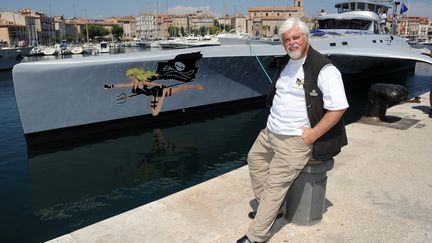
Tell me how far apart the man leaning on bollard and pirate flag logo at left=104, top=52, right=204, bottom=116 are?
7812mm

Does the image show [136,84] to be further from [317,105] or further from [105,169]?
[317,105]

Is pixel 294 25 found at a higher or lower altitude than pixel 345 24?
lower

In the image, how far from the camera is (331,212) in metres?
3.28

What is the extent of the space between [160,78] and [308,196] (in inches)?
324

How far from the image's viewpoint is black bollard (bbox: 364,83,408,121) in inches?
251

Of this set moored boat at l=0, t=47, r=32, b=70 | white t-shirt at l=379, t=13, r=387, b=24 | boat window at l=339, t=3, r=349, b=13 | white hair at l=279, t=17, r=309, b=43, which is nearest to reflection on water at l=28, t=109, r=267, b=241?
white hair at l=279, t=17, r=309, b=43

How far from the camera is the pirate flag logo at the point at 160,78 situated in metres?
10.0

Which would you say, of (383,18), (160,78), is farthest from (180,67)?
(383,18)

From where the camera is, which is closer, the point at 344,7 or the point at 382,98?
the point at 382,98

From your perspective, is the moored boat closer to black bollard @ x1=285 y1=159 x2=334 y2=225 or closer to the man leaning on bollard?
black bollard @ x1=285 y1=159 x2=334 y2=225

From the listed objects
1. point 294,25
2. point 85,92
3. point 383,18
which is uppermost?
point 383,18

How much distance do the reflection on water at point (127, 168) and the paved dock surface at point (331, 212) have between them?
2.35 m

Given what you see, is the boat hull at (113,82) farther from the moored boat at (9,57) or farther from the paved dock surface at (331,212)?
the moored boat at (9,57)

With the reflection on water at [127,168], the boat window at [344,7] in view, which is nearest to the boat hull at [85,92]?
the reflection on water at [127,168]
